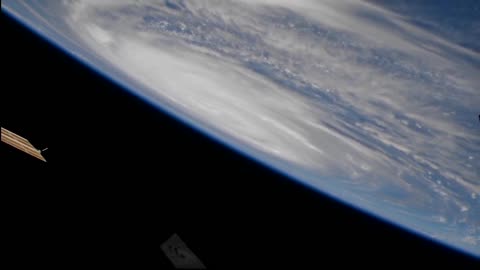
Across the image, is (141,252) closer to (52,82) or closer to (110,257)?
(110,257)

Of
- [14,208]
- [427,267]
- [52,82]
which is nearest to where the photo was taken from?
[14,208]

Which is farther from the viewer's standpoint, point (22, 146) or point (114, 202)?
point (22, 146)

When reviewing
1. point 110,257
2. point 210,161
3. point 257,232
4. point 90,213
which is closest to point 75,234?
point 90,213

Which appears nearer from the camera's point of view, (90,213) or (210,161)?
(90,213)

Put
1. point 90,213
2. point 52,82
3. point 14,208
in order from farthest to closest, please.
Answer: point 52,82 → point 90,213 → point 14,208

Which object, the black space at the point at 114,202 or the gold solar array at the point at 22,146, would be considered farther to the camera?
the gold solar array at the point at 22,146


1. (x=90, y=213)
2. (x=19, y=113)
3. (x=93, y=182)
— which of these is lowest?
(x=19, y=113)

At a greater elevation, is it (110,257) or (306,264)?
(110,257)

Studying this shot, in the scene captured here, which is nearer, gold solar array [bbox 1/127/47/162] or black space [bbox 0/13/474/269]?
black space [bbox 0/13/474/269]
